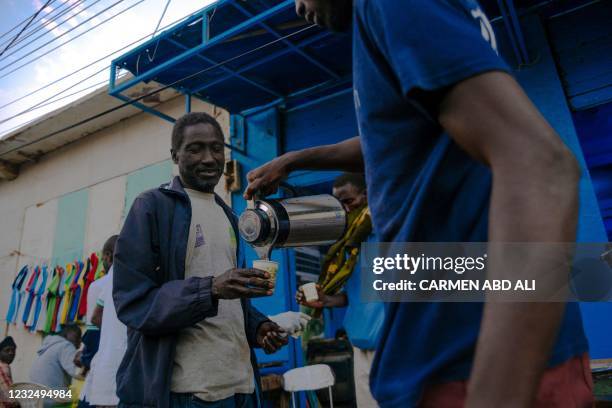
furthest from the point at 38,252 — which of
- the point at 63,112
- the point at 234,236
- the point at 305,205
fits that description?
the point at 305,205

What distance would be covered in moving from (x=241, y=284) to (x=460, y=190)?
3.41ft

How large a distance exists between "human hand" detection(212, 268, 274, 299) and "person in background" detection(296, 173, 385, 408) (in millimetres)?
948

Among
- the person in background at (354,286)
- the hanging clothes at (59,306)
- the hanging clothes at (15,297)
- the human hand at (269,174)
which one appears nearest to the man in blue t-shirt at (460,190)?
the human hand at (269,174)

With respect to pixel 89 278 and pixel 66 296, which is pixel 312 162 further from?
pixel 66 296

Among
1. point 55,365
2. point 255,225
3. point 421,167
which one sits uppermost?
point 255,225

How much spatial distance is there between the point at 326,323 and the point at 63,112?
16.9ft

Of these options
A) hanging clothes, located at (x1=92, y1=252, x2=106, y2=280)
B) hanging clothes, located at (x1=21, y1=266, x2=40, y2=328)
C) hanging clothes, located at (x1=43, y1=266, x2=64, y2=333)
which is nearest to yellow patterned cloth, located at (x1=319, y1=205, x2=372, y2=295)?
hanging clothes, located at (x1=92, y1=252, x2=106, y2=280)

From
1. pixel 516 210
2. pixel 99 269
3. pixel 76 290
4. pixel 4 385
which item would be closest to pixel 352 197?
pixel 516 210

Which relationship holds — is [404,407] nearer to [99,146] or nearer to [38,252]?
[99,146]

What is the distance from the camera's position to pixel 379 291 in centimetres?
66

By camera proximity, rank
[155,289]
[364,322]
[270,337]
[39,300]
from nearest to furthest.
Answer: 1. [155,289]
2. [270,337]
3. [364,322]
4. [39,300]

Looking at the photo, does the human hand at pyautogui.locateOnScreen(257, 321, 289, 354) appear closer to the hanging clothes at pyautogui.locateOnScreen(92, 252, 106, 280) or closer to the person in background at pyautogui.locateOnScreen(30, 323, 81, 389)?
the person in background at pyautogui.locateOnScreen(30, 323, 81, 389)

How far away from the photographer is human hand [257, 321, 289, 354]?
1.81 m

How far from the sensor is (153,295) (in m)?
1.49
